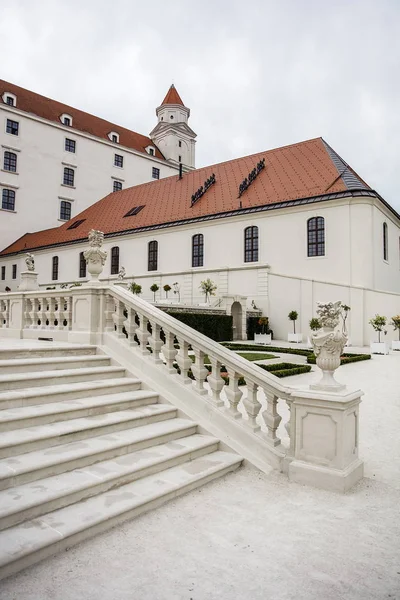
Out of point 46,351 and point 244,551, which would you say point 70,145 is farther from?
point 244,551

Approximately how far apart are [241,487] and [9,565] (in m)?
2.34

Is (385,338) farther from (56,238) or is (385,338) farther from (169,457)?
(56,238)

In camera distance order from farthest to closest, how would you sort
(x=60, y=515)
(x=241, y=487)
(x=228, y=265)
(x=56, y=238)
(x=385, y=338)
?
(x=56, y=238), (x=228, y=265), (x=385, y=338), (x=241, y=487), (x=60, y=515)

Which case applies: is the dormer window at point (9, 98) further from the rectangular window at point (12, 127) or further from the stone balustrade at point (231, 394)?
the stone balustrade at point (231, 394)

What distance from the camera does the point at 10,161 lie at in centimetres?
4234

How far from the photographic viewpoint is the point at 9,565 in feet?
9.40

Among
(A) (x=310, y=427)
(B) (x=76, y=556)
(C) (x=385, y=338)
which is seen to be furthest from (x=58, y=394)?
(C) (x=385, y=338)

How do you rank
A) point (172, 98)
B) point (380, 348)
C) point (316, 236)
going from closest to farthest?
point (380, 348), point (316, 236), point (172, 98)

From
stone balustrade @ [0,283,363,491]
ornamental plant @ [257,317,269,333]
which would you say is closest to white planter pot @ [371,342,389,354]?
ornamental plant @ [257,317,269,333]

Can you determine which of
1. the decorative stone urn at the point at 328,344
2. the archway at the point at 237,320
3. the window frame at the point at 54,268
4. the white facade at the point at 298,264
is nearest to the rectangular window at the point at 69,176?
the window frame at the point at 54,268

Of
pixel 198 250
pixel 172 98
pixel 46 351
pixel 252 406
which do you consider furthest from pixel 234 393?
pixel 172 98

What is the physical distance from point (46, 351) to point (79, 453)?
→ 258 centimetres

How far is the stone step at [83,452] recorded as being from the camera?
3774 mm

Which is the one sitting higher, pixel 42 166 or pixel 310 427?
pixel 42 166
